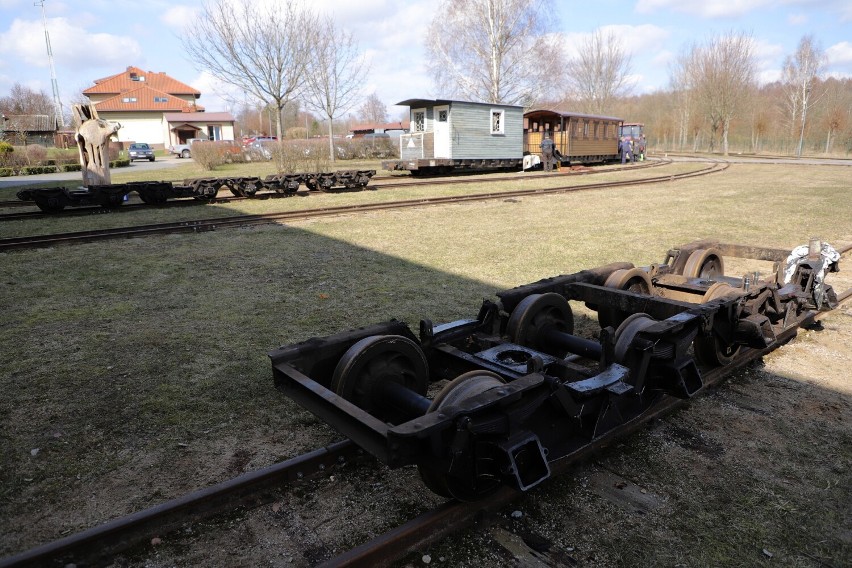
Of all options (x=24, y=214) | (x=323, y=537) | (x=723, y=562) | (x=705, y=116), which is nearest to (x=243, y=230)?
(x=24, y=214)

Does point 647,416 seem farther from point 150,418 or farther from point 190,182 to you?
point 190,182

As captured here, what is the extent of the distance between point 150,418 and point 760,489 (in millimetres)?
3680

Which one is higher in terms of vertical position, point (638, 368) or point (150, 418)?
point (638, 368)

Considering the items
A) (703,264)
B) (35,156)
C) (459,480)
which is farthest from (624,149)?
(459,480)

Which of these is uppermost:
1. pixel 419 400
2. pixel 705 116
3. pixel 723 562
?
pixel 705 116

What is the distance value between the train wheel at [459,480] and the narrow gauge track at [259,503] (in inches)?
3.6

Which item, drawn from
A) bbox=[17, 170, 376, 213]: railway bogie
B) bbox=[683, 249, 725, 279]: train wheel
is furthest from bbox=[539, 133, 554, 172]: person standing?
bbox=[683, 249, 725, 279]: train wheel

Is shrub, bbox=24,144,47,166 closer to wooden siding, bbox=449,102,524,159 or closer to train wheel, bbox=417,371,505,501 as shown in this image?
wooden siding, bbox=449,102,524,159

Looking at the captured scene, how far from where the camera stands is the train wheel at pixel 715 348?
166 inches

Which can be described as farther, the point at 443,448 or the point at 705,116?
the point at 705,116

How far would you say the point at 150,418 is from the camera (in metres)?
3.76

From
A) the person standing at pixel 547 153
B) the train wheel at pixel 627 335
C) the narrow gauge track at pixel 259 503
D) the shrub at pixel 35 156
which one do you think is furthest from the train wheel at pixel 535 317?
the shrub at pixel 35 156

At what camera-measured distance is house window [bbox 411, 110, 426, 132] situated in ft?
86.5

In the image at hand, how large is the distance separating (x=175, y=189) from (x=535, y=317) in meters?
13.8
